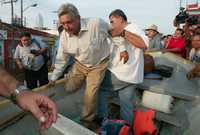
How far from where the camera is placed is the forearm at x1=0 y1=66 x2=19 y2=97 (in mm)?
1729

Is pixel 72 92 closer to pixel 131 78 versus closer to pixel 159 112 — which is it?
pixel 131 78

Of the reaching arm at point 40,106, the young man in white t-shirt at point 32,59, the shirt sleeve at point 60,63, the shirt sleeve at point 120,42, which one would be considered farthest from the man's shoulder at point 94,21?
the young man in white t-shirt at point 32,59

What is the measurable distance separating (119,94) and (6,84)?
237cm

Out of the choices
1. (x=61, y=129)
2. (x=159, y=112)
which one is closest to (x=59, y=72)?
(x=159, y=112)

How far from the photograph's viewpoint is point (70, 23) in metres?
3.54

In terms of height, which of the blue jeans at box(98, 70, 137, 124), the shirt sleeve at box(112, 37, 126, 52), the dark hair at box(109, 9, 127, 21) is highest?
the dark hair at box(109, 9, 127, 21)

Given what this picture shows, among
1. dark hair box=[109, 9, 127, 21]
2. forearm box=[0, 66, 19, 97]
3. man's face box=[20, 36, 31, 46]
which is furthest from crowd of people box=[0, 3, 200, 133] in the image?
man's face box=[20, 36, 31, 46]

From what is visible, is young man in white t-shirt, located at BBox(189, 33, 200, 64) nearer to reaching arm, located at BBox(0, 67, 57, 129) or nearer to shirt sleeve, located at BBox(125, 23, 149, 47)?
shirt sleeve, located at BBox(125, 23, 149, 47)

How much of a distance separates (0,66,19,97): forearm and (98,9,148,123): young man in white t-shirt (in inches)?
83.2

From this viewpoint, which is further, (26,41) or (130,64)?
(26,41)

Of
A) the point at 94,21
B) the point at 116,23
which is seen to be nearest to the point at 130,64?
the point at 116,23

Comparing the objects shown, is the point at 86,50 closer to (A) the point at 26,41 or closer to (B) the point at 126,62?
(B) the point at 126,62

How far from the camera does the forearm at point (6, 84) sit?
173 centimetres

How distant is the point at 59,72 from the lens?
418 cm
